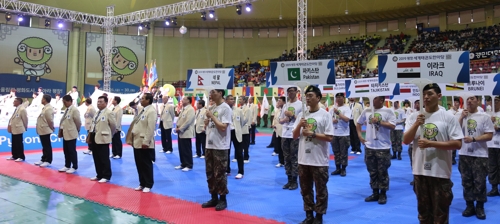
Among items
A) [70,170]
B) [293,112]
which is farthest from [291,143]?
[70,170]

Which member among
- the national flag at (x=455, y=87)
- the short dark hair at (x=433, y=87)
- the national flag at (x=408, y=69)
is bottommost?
the short dark hair at (x=433, y=87)

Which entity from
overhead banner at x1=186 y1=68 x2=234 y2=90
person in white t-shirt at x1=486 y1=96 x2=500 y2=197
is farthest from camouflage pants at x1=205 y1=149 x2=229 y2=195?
person in white t-shirt at x1=486 y1=96 x2=500 y2=197

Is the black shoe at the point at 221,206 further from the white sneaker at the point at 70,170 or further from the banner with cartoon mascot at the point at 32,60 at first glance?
the banner with cartoon mascot at the point at 32,60

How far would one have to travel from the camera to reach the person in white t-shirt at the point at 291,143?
6.65 metres

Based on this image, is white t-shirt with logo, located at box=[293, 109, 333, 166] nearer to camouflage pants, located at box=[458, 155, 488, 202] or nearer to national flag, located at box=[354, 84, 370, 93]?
camouflage pants, located at box=[458, 155, 488, 202]

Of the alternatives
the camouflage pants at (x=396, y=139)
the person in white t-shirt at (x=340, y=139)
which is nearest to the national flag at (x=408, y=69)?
the person in white t-shirt at (x=340, y=139)

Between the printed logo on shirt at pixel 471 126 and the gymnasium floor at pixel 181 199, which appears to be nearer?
the gymnasium floor at pixel 181 199

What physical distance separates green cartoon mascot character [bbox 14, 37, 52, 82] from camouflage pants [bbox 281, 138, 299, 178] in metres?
26.8

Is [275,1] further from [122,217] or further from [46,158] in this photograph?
[122,217]

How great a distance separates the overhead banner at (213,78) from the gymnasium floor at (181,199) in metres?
1.88

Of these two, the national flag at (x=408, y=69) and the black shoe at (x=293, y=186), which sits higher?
the national flag at (x=408, y=69)

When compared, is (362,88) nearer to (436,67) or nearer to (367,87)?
(367,87)

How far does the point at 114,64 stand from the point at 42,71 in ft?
17.4

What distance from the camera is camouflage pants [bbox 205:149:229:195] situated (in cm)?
529
